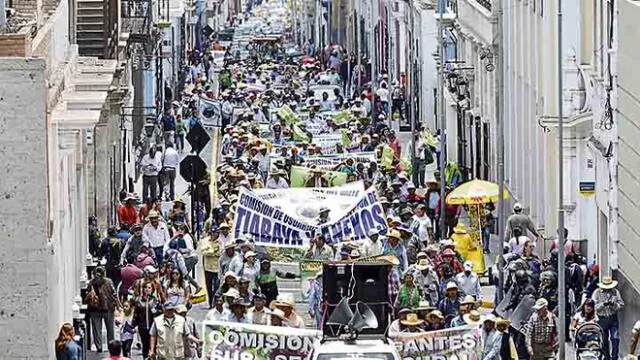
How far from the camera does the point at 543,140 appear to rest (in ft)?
155

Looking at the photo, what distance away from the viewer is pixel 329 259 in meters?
38.0

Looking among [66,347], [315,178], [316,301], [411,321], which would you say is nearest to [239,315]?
[411,321]

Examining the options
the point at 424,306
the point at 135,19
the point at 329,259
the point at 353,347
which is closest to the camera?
the point at 353,347

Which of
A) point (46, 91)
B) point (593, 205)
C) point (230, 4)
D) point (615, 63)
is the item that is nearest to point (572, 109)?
point (593, 205)

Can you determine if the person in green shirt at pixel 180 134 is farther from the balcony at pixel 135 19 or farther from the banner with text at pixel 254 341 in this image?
the banner with text at pixel 254 341

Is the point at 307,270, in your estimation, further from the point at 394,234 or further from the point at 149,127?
the point at 149,127

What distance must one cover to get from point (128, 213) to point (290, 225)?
16.3ft

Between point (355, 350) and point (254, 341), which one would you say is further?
point (254, 341)

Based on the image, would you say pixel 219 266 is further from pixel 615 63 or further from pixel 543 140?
pixel 543 140

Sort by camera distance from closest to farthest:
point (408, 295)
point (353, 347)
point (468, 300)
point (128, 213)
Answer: point (353, 347), point (468, 300), point (408, 295), point (128, 213)

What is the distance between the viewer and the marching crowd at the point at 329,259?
31.5m

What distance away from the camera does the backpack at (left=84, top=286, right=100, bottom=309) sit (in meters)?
34.6

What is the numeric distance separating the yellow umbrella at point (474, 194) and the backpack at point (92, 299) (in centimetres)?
1080

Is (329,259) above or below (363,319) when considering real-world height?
below
